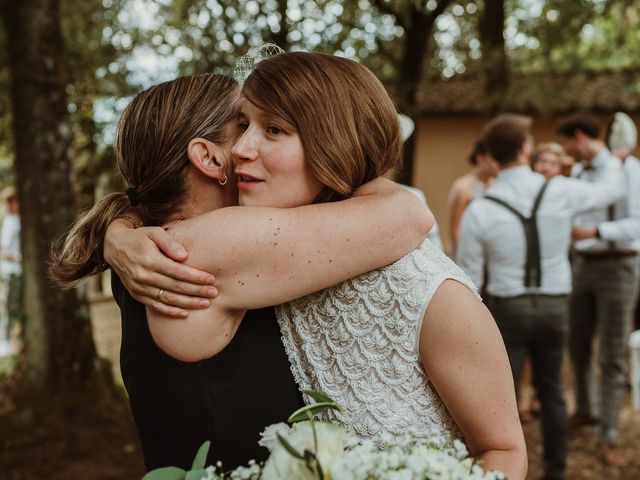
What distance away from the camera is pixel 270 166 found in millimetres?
1756

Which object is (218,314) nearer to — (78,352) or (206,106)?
(206,106)

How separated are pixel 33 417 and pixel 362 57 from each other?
616 cm

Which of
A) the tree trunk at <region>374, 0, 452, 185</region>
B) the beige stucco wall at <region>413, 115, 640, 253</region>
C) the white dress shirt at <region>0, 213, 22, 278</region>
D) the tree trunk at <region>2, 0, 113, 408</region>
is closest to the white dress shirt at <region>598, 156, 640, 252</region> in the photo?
the tree trunk at <region>374, 0, 452, 185</region>

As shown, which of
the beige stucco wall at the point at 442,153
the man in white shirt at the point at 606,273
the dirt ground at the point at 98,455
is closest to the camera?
the dirt ground at the point at 98,455

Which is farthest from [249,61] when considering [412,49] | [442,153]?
[442,153]

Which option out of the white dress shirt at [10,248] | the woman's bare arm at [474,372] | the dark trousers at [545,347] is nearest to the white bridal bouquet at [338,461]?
the woman's bare arm at [474,372]

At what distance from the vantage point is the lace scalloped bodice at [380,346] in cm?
167

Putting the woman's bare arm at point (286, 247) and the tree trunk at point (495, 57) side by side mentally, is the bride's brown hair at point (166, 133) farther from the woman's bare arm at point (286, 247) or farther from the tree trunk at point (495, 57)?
the tree trunk at point (495, 57)

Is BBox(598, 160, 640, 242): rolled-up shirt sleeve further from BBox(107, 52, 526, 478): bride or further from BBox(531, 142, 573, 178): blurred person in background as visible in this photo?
BBox(107, 52, 526, 478): bride

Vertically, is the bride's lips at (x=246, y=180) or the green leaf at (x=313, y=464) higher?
the bride's lips at (x=246, y=180)

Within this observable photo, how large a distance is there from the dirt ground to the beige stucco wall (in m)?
13.9

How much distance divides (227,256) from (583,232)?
15.2 ft

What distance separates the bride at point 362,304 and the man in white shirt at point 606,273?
4.30m

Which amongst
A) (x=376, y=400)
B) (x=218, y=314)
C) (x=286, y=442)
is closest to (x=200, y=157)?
(x=218, y=314)
